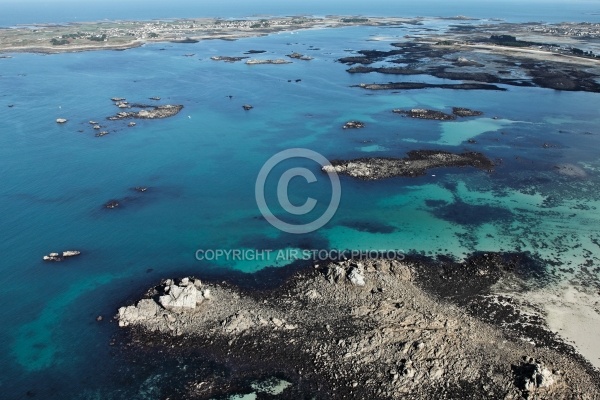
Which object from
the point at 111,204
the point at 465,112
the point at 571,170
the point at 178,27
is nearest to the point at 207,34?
the point at 178,27

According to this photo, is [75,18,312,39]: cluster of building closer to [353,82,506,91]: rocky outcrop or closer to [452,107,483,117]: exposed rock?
[353,82,506,91]: rocky outcrop

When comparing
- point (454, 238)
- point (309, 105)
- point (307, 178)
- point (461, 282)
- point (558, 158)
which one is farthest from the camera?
point (309, 105)

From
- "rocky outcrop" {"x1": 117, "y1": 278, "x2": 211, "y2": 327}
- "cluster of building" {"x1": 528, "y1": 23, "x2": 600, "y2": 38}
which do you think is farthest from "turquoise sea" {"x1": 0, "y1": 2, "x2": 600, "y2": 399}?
"cluster of building" {"x1": 528, "y1": 23, "x2": 600, "y2": 38}

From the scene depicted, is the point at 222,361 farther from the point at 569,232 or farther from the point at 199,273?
the point at 569,232

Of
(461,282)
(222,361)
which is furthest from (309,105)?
(222,361)

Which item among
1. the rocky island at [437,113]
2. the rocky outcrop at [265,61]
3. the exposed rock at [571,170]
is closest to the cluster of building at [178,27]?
the rocky outcrop at [265,61]

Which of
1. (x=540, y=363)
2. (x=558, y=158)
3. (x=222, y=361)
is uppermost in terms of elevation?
(x=558, y=158)

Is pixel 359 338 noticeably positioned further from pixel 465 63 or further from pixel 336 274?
pixel 465 63
